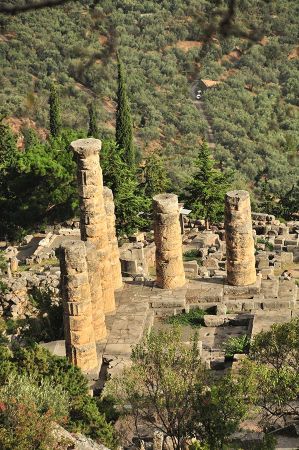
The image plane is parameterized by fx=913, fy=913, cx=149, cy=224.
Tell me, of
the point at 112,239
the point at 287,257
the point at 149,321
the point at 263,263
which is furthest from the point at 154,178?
the point at 149,321

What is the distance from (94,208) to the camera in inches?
1043

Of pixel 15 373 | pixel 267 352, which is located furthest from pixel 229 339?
pixel 15 373

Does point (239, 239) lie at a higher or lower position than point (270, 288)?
higher

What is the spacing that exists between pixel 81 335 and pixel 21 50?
36993 millimetres

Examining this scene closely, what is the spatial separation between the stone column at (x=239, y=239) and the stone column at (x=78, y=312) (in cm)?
575

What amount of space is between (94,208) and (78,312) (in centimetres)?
380

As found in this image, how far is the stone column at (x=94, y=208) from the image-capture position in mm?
25859

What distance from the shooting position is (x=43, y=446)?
60.5 ft

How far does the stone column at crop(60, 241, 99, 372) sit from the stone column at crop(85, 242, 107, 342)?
35.1 inches

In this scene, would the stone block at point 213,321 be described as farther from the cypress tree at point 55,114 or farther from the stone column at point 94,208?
the cypress tree at point 55,114

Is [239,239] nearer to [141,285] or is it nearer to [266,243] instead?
[141,285]

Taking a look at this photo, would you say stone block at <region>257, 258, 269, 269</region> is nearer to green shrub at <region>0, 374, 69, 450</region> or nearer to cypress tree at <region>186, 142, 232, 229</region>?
cypress tree at <region>186, 142, 232, 229</region>

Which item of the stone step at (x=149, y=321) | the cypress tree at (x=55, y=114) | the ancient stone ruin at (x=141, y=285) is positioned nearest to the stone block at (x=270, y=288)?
the ancient stone ruin at (x=141, y=285)

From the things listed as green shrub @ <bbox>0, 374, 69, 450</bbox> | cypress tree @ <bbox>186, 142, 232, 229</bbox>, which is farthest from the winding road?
green shrub @ <bbox>0, 374, 69, 450</bbox>
